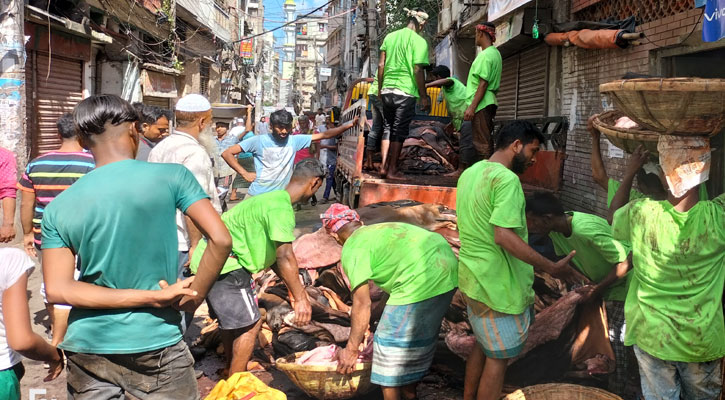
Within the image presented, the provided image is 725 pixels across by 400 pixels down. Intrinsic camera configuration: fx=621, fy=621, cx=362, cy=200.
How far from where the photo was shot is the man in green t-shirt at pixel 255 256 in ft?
12.6

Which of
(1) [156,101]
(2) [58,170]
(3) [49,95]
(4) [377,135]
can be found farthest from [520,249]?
(1) [156,101]

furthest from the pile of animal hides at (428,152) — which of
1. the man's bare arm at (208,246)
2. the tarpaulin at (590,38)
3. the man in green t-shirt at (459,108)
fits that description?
the man's bare arm at (208,246)

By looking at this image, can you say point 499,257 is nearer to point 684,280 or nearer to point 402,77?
point 684,280

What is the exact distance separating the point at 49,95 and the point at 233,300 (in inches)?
395

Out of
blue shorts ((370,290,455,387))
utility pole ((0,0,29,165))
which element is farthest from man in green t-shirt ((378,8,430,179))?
utility pole ((0,0,29,165))

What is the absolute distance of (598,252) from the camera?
12.8ft

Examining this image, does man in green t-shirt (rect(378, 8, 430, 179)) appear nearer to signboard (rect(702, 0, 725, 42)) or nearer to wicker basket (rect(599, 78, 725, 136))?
signboard (rect(702, 0, 725, 42))

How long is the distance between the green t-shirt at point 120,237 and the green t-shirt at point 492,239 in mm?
1565

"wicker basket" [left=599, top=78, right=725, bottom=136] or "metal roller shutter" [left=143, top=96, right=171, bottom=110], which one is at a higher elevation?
"metal roller shutter" [left=143, top=96, right=171, bottom=110]

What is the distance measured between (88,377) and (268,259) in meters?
1.67

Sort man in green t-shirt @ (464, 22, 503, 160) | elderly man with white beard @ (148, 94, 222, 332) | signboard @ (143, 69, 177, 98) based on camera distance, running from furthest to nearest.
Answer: signboard @ (143, 69, 177, 98) → man in green t-shirt @ (464, 22, 503, 160) → elderly man with white beard @ (148, 94, 222, 332)

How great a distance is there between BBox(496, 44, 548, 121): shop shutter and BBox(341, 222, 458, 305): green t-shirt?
6664 mm

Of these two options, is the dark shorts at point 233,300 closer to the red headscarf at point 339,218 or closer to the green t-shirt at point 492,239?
the red headscarf at point 339,218

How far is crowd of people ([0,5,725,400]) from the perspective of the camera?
233 cm
